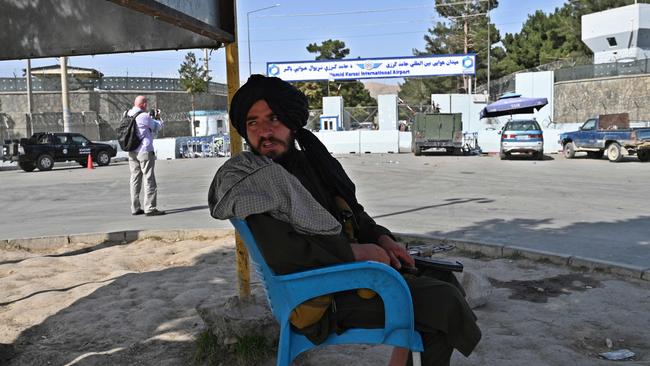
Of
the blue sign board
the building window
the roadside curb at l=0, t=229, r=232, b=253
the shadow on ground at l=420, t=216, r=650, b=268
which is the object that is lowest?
the shadow on ground at l=420, t=216, r=650, b=268

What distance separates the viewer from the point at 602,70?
44156 mm

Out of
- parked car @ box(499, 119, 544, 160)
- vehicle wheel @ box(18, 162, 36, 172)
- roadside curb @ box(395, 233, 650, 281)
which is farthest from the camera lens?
vehicle wheel @ box(18, 162, 36, 172)

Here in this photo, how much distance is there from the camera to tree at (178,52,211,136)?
5481 centimetres

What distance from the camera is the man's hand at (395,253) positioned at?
258 centimetres

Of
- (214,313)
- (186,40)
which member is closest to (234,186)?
(214,313)

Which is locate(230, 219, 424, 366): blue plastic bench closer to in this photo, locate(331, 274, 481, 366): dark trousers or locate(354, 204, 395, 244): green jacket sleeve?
locate(331, 274, 481, 366): dark trousers

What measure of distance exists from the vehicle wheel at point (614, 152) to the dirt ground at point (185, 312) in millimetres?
17199

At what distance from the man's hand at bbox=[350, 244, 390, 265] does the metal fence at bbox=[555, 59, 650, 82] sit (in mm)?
46251

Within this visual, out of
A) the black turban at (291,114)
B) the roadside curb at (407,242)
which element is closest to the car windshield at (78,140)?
the roadside curb at (407,242)

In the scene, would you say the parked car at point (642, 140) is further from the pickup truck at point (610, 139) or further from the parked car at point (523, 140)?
the parked car at point (523, 140)

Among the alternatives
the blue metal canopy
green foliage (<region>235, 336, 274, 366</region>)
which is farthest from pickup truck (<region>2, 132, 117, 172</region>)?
green foliage (<region>235, 336, 274, 366</region>)

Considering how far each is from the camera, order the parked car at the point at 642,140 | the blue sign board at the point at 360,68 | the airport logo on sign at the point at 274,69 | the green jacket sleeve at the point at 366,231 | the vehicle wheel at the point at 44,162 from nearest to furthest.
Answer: the green jacket sleeve at the point at 366,231, the parked car at the point at 642,140, the vehicle wheel at the point at 44,162, the blue sign board at the point at 360,68, the airport logo on sign at the point at 274,69

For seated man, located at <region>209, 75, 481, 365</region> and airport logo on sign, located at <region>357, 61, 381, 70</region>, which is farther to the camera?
airport logo on sign, located at <region>357, 61, 381, 70</region>

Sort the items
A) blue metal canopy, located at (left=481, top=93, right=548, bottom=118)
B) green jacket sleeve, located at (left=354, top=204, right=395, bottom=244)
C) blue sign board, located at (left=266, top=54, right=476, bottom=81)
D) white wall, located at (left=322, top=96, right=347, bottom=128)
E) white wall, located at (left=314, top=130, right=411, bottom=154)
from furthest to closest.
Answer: blue sign board, located at (left=266, top=54, right=476, bottom=81), white wall, located at (left=322, top=96, right=347, bottom=128), blue metal canopy, located at (left=481, top=93, right=548, bottom=118), white wall, located at (left=314, top=130, right=411, bottom=154), green jacket sleeve, located at (left=354, top=204, right=395, bottom=244)
